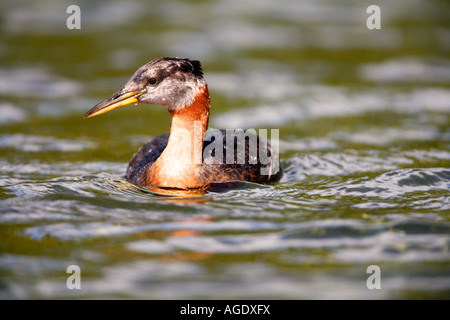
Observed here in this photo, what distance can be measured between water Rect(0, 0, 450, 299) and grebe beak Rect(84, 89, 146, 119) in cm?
92

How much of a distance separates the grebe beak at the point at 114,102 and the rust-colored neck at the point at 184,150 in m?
0.51

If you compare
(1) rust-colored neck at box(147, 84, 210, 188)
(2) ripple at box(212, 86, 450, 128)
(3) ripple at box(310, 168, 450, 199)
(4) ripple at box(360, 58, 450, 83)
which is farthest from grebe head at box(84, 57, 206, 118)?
(4) ripple at box(360, 58, 450, 83)

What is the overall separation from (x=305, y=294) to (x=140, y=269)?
1.53m

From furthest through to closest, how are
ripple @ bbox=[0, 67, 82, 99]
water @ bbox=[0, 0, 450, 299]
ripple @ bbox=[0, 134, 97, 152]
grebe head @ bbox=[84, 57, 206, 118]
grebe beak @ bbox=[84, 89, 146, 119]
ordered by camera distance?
ripple @ bbox=[0, 67, 82, 99] < ripple @ bbox=[0, 134, 97, 152] < grebe head @ bbox=[84, 57, 206, 118] < grebe beak @ bbox=[84, 89, 146, 119] < water @ bbox=[0, 0, 450, 299]

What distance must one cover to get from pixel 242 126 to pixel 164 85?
3.59 m

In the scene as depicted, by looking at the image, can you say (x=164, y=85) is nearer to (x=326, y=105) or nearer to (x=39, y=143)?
(x=39, y=143)

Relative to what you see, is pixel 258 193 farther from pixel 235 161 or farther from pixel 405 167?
pixel 405 167

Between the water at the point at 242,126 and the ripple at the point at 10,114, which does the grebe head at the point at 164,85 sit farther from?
the ripple at the point at 10,114

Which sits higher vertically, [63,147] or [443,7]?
[443,7]

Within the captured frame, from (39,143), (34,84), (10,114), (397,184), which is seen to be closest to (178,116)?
(397,184)

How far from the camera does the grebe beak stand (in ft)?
25.3

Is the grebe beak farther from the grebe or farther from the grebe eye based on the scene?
the grebe eye

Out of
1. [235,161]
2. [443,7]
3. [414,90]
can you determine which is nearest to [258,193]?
[235,161]
